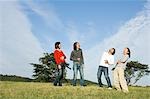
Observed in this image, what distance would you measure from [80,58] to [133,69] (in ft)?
199

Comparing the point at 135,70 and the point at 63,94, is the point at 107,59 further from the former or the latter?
the point at 135,70

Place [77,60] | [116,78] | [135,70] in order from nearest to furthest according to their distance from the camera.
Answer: [116,78], [77,60], [135,70]

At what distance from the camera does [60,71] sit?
2034cm

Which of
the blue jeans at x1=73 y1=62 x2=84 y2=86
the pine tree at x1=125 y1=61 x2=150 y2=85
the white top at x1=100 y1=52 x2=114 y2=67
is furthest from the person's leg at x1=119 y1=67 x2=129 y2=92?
the pine tree at x1=125 y1=61 x2=150 y2=85

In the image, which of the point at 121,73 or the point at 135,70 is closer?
the point at 121,73

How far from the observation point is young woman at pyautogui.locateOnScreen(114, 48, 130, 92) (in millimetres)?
18266

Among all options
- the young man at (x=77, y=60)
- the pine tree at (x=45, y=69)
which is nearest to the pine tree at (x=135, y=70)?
the pine tree at (x=45, y=69)

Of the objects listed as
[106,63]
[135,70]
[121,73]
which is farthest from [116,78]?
[135,70]

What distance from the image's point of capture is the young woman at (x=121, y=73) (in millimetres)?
18266

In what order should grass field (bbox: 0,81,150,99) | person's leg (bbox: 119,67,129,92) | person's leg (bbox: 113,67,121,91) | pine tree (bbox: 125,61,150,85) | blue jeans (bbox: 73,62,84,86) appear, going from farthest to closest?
1. pine tree (bbox: 125,61,150,85)
2. blue jeans (bbox: 73,62,84,86)
3. person's leg (bbox: 113,67,121,91)
4. person's leg (bbox: 119,67,129,92)
5. grass field (bbox: 0,81,150,99)

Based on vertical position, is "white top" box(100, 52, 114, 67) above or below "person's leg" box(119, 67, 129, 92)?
above

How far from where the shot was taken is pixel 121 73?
18.7m

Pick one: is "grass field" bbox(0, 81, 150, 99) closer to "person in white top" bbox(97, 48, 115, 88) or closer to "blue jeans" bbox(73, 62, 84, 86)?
"person in white top" bbox(97, 48, 115, 88)

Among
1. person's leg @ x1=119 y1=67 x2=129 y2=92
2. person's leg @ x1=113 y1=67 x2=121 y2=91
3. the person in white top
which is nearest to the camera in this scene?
person's leg @ x1=119 y1=67 x2=129 y2=92
